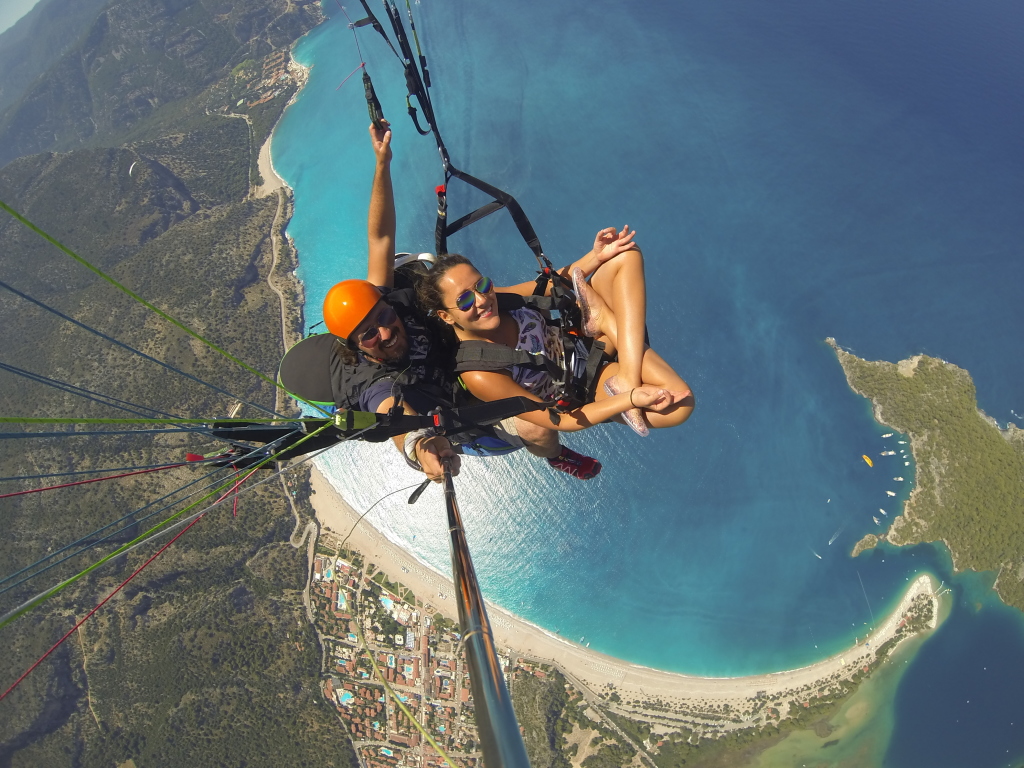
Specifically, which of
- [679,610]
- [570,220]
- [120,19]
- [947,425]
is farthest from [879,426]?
[120,19]

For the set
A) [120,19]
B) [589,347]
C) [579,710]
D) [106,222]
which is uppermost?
[120,19]

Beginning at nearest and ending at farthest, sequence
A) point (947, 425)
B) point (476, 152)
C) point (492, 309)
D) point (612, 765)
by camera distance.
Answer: point (492, 309)
point (612, 765)
point (947, 425)
point (476, 152)

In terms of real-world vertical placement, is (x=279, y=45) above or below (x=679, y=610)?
above

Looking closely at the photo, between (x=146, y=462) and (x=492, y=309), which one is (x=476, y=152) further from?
(x=492, y=309)

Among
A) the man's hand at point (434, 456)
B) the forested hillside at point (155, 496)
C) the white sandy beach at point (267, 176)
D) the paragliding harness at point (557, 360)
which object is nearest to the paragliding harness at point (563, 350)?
the paragliding harness at point (557, 360)

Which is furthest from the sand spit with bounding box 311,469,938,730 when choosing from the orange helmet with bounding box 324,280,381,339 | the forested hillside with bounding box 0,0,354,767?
the orange helmet with bounding box 324,280,381,339

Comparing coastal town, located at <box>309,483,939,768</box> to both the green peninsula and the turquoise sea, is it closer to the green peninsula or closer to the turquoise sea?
the turquoise sea

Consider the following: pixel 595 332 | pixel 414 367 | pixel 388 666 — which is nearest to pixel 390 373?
pixel 414 367
